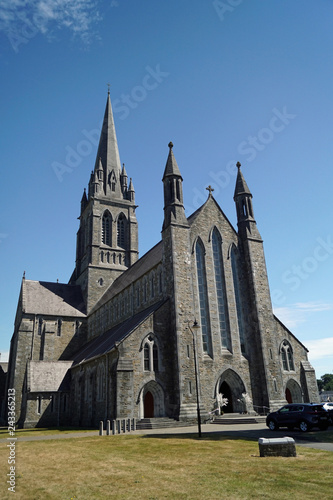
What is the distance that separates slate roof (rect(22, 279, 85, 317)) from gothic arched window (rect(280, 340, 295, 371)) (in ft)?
88.1

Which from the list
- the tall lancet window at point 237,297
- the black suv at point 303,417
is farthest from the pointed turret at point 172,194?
the black suv at point 303,417

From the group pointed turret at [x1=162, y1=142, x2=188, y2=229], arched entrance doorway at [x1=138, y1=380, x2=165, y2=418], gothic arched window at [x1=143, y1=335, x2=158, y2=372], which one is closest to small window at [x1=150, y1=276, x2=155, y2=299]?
pointed turret at [x1=162, y1=142, x2=188, y2=229]

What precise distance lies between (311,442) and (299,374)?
19170 mm

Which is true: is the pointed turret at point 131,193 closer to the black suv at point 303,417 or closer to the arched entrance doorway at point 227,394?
the arched entrance doorway at point 227,394

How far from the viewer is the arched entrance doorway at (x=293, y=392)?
30.9 meters

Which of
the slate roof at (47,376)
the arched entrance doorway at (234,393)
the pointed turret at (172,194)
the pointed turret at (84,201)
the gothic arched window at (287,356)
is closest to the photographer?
the arched entrance doorway at (234,393)

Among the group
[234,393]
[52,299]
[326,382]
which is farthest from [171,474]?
[326,382]

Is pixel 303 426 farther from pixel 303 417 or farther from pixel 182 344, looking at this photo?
pixel 182 344

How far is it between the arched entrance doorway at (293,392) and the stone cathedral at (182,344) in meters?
0.08

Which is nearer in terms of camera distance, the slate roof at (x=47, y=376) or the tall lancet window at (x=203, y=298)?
the tall lancet window at (x=203, y=298)

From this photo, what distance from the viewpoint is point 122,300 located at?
1559 inches

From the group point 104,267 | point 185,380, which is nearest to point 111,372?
point 185,380

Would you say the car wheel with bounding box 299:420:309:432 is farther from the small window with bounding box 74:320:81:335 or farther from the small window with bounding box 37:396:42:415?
the small window with bounding box 74:320:81:335

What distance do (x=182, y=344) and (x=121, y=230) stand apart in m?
30.8
